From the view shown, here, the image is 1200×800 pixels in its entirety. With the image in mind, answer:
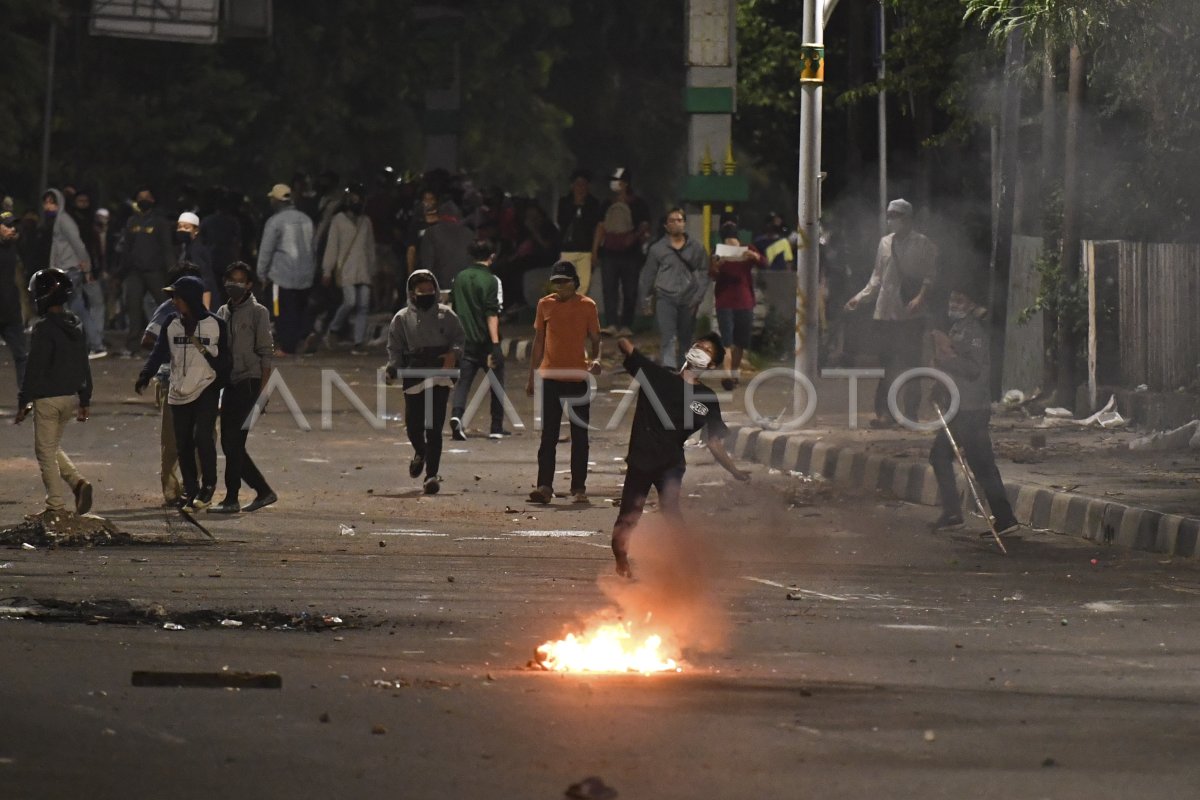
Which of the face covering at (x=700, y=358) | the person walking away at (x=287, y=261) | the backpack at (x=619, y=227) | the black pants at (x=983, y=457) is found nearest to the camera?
the face covering at (x=700, y=358)

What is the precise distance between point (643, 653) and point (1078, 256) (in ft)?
42.9

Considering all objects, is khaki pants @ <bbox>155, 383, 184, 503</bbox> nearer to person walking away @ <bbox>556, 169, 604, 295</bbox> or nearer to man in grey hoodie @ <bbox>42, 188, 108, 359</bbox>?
man in grey hoodie @ <bbox>42, 188, 108, 359</bbox>

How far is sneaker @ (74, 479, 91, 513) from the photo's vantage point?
1335cm

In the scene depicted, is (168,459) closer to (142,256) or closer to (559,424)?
(559,424)

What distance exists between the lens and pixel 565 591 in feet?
35.7

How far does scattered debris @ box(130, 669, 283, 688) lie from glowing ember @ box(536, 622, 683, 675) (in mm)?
1055

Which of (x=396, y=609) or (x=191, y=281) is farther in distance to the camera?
(x=191, y=281)

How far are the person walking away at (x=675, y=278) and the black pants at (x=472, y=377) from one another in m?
2.48

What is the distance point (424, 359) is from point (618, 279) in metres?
12.3

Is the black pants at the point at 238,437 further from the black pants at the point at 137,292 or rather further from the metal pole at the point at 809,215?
the black pants at the point at 137,292

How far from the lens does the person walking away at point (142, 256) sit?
26078 millimetres

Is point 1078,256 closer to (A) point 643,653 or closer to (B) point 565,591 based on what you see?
(B) point 565,591

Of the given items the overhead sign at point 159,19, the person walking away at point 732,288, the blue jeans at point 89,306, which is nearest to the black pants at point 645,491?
the person walking away at point 732,288

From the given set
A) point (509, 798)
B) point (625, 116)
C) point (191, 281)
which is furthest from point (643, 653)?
point (625, 116)
